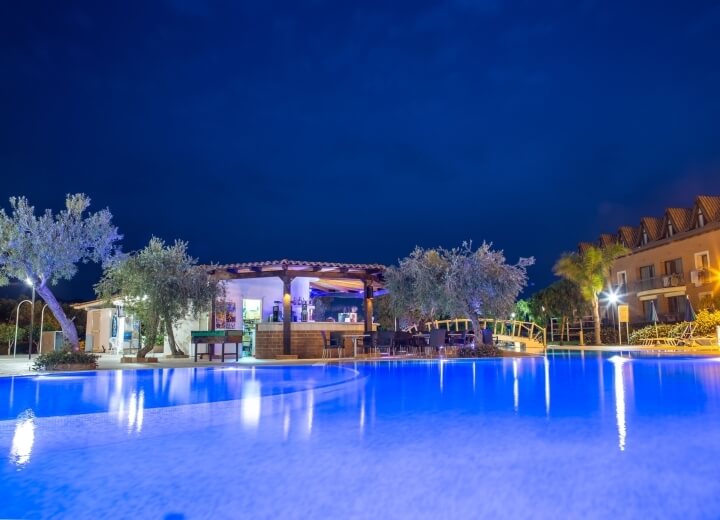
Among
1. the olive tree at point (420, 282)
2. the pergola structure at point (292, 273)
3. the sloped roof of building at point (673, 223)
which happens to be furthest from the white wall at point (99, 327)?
the sloped roof of building at point (673, 223)

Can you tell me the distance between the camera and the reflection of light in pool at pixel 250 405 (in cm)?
665

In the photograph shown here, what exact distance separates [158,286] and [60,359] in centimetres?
380

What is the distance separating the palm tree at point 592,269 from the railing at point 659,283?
3.05 meters

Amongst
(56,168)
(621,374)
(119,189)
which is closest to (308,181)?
(119,189)

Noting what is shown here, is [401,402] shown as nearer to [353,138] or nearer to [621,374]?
[621,374]

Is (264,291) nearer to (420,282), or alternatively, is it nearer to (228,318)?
(228,318)

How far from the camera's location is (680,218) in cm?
3522

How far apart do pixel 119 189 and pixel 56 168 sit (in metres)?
5.71

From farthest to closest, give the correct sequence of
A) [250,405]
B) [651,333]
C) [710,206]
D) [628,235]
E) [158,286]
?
[628,235]
[710,206]
[651,333]
[158,286]
[250,405]

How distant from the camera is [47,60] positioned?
32938mm

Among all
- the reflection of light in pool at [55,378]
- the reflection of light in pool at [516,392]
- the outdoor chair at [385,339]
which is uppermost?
the outdoor chair at [385,339]

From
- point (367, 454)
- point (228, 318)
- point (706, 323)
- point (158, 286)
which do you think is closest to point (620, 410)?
point (367, 454)

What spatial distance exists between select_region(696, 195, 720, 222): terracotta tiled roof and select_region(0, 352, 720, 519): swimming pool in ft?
89.3

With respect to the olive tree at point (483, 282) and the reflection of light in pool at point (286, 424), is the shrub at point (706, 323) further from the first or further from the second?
the reflection of light in pool at point (286, 424)
